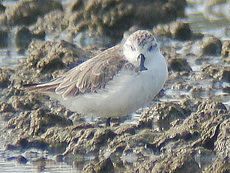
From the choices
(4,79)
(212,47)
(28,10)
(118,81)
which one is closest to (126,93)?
(118,81)

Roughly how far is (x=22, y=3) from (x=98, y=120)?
24.3 ft

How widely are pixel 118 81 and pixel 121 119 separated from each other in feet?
3.82

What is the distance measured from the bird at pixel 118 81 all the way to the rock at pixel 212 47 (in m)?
4.23

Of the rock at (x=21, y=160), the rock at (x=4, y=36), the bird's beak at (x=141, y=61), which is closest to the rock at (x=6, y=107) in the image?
the rock at (x=21, y=160)

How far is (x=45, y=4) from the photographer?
17.3 meters

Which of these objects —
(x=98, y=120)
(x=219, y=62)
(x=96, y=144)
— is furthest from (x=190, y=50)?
(x=96, y=144)

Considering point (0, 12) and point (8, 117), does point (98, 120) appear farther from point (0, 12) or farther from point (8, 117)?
point (0, 12)

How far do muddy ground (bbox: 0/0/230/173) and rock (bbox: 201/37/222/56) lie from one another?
2 centimetres

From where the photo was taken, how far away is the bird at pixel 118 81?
916 centimetres

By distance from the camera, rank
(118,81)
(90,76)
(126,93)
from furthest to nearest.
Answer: (90,76) → (118,81) → (126,93)

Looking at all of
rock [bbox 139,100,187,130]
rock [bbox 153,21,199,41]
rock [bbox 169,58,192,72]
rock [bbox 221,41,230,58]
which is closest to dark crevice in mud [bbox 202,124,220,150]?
rock [bbox 139,100,187,130]

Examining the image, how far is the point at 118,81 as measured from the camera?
927 cm

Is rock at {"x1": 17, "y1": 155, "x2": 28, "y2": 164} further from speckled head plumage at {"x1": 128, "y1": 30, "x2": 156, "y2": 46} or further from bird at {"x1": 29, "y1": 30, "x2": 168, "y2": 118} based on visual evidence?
speckled head plumage at {"x1": 128, "y1": 30, "x2": 156, "y2": 46}

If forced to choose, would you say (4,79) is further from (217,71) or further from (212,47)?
(212,47)
